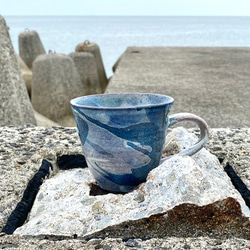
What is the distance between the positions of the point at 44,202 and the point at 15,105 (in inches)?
60.6

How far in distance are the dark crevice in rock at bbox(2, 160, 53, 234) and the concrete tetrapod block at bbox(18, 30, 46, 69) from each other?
21.3 ft

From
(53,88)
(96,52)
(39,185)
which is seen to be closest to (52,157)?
(39,185)

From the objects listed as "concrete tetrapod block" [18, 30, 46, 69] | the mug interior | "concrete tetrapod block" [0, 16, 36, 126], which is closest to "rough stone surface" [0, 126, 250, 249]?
the mug interior

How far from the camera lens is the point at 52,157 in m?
1.62

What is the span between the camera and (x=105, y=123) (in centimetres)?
114

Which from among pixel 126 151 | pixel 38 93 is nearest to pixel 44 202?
pixel 126 151

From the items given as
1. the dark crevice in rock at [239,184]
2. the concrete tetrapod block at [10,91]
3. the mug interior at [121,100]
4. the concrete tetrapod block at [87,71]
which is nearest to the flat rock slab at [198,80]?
the concrete tetrapod block at [87,71]

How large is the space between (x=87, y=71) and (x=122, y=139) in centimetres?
567

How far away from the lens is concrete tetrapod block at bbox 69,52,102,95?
6.66m

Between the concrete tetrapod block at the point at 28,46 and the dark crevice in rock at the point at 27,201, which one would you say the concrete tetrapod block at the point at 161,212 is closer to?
the dark crevice in rock at the point at 27,201

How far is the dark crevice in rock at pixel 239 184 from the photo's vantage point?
1.26 m

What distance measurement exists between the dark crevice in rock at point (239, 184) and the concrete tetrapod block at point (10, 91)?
157cm

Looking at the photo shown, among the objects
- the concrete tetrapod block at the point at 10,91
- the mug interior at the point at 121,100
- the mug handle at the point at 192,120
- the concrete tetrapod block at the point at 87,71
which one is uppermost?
the mug interior at the point at 121,100

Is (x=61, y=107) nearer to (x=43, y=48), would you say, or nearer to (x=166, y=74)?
(x=166, y=74)
